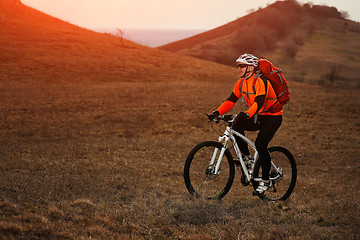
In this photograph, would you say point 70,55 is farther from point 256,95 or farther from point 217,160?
point 256,95

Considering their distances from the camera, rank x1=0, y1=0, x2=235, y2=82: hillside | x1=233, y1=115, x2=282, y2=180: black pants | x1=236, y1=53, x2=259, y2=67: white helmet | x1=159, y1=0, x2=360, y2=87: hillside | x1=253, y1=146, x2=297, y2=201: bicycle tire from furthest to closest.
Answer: x1=159, y1=0, x2=360, y2=87: hillside, x1=0, y1=0, x2=235, y2=82: hillside, x1=253, y1=146, x2=297, y2=201: bicycle tire, x1=233, y1=115, x2=282, y2=180: black pants, x1=236, y1=53, x2=259, y2=67: white helmet

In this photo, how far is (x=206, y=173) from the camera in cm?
621

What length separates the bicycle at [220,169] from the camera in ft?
20.0

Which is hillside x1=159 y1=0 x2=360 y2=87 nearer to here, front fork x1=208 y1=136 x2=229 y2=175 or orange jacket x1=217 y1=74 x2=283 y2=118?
orange jacket x1=217 y1=74 x2=283 y2=118

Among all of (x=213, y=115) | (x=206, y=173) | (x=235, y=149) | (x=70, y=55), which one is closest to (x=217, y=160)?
(x=206, y=173)

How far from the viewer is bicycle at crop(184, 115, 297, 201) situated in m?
6.10

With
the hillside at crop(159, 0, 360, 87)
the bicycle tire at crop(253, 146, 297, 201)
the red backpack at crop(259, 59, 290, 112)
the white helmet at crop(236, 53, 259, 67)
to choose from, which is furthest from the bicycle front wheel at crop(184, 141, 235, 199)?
the hillside at crop(159, 0, 360, 87)

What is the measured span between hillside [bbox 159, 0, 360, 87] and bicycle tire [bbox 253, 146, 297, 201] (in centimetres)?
8356

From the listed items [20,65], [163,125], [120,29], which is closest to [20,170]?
[163,125]

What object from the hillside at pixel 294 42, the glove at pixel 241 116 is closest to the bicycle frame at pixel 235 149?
the glove at pixel 241 116

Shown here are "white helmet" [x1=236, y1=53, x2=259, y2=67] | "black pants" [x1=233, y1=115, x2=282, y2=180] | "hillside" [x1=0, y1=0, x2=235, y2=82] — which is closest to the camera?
"white helmet" [x1=236, y1=53, x2=259, y2=67]

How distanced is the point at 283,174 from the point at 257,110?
1.82 meters

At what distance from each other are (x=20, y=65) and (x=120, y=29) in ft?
107

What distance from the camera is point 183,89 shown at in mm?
32938
